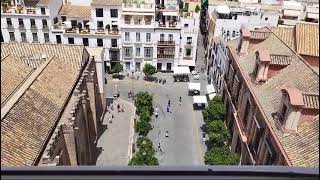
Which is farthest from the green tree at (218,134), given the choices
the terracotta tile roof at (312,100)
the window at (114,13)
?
the window at (114,13)

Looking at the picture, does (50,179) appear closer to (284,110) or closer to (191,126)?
(284,110)

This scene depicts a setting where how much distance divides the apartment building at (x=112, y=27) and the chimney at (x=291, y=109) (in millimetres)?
21224

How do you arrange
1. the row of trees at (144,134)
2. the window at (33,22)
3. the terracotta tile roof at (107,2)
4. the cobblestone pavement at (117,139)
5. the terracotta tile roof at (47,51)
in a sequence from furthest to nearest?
the terracotta tile roof at (107,2) → the window at (33,22) → the cobblestone pavement at (117,139) → the terracotta tile roof at (47,51) → the row of trees at (144,134)

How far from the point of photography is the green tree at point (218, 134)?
23.9m

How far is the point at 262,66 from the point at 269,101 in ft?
8.09

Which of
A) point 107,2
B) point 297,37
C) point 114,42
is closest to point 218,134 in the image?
point 297,37

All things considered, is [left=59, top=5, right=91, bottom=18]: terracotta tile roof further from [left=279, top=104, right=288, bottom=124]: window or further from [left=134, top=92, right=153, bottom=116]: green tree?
[left=279, top=104, right=288, bottom=124]: window

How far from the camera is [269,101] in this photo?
61.6ft

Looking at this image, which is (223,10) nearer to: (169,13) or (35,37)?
(169,13)

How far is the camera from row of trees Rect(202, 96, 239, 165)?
20.5 metres

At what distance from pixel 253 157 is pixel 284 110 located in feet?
12.9

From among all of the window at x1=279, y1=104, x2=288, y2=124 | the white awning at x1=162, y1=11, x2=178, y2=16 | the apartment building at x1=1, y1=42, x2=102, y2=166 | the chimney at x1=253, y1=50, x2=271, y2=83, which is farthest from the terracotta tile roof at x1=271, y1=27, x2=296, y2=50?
the white awning at x1=162, y1=11, x2=178, y2=16

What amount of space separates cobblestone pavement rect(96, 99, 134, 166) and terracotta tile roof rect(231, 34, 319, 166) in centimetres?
960

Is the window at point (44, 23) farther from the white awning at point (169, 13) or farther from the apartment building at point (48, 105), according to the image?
the apartment building at point (48, 105)
